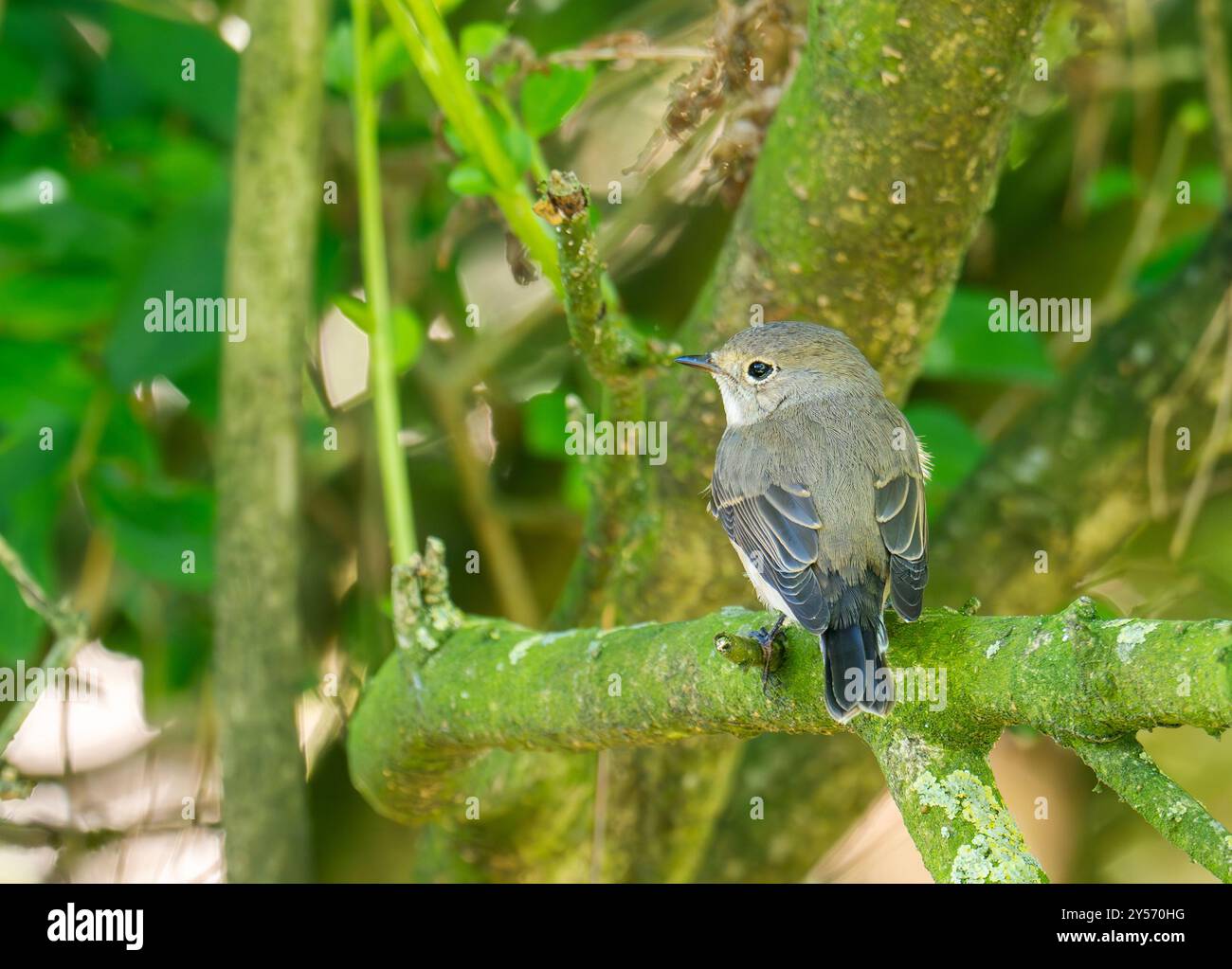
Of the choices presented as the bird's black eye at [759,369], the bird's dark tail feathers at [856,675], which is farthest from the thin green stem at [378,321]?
the bird's dark tail feathers at [856,675]

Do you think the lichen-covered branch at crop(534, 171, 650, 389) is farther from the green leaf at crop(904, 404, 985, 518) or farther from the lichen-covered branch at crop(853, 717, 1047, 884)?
the green leaf at crop(904, 404, 985, 518)

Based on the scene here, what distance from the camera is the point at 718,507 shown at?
3.04 m

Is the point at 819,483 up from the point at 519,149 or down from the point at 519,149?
down

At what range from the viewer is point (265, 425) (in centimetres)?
338

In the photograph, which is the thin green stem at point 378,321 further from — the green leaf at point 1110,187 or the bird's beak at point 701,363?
the green leaf at point 1110,187

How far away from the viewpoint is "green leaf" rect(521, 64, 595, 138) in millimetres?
2912

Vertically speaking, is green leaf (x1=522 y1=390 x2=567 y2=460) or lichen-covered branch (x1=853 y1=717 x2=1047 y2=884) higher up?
green leaf (x1=522 y1=390 x2=567 y2=460)

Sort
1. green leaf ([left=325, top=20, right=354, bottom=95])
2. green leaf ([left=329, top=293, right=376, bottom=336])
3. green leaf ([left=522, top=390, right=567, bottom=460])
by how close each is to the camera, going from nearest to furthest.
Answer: green leaf ([left=329, top=293, right=376, bottom=336]) < green leaf ([left=325, top=20, right=354, bottom=95]) < green leaf ([left=522, top=390, right=567, bottom=460])

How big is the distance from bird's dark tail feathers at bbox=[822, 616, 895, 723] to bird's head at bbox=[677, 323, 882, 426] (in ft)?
2.92

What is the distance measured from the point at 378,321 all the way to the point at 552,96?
64 cm

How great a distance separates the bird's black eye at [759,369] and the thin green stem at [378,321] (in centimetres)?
81

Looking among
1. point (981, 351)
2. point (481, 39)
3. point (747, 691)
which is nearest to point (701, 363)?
point (481, 39)

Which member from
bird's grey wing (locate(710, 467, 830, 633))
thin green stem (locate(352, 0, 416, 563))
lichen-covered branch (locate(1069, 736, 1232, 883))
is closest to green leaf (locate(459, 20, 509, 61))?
thin green stem (locate(352, 0, 416, 563))

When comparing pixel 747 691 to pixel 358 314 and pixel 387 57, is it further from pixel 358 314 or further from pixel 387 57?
pixel 387 57
